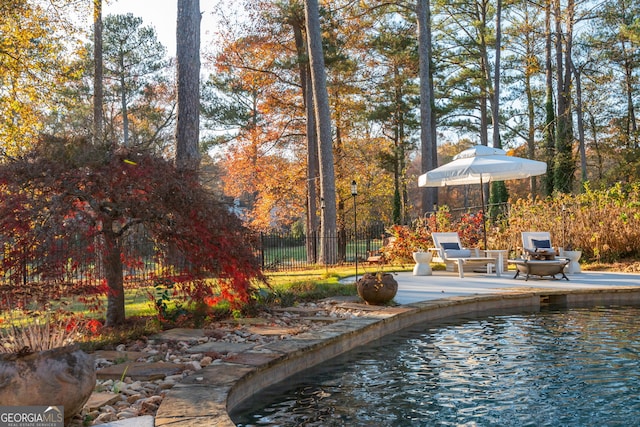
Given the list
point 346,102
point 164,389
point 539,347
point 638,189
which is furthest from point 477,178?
point 346,102

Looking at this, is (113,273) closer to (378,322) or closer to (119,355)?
(119,355)

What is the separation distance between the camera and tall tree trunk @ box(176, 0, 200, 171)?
22.4 feet

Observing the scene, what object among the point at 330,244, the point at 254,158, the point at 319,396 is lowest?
the point at 319,396

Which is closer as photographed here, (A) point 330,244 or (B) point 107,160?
(B) point 107,160

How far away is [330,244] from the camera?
43.4 ft

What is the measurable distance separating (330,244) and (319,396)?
954cm

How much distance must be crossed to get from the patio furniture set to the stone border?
1608 mm

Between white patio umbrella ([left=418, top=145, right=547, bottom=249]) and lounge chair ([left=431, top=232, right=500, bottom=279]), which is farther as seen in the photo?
white patio umbrella ([left=418, top=145, right=547, bottom=249])

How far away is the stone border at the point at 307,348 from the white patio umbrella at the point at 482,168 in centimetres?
308

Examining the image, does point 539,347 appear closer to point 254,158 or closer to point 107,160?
point 107,160

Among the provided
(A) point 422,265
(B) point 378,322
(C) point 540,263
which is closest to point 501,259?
(C) point 540,263

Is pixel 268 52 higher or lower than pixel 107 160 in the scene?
higher

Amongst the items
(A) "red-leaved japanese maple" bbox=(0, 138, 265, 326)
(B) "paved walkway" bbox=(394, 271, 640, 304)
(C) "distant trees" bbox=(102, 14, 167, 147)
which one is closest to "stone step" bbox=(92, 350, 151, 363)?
(A) "red-leaved japanese maple" bbox=(0, 138, 265, 326)

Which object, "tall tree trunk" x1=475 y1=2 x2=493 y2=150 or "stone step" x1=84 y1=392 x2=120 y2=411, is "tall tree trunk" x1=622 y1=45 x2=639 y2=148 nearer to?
"tall tree trunk" x1=475 y1=2 x2=493 y2=150
